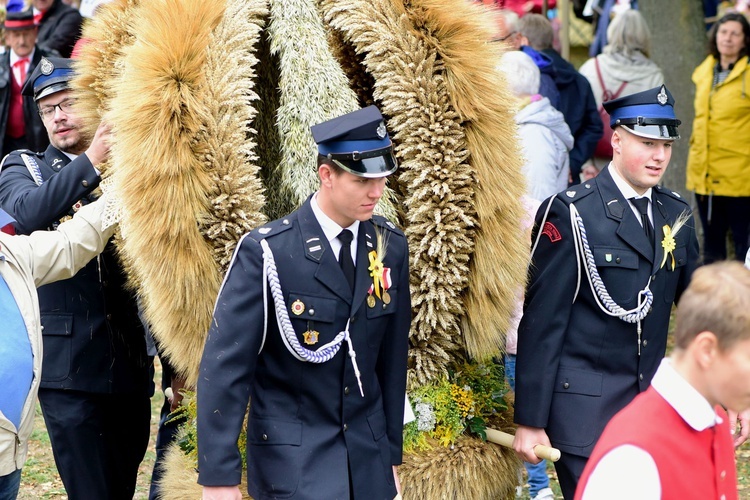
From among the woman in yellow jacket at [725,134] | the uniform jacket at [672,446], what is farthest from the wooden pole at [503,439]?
the woman in yellow jacket at [725,134]

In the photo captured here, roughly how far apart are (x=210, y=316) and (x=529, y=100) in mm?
3011

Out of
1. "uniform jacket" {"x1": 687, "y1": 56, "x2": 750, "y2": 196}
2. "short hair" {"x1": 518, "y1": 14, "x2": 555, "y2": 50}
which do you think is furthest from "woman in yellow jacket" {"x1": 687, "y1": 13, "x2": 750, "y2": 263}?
"short hair" {"x1": 518, "y1": 14, "x2": 555, "y2": 50}

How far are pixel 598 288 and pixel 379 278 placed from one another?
0.80 meters

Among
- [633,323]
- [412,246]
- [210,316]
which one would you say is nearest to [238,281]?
[210,316]

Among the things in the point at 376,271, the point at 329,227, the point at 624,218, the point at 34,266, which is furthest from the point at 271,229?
the point at 624,218

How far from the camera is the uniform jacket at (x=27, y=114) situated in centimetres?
725

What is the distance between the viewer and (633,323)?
3.45 meters

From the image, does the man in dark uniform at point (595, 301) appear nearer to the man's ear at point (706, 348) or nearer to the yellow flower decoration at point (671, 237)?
the yellow flower decoration at point (671, 237)

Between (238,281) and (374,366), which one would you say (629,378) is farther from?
(238,281)

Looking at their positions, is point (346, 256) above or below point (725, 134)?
above

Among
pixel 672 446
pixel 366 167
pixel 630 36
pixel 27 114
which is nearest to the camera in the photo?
pixel 672 446

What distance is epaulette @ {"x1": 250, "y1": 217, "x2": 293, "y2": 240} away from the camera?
2994 millimetres

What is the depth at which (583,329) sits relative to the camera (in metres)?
3.47

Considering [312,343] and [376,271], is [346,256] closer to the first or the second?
[376,271]
